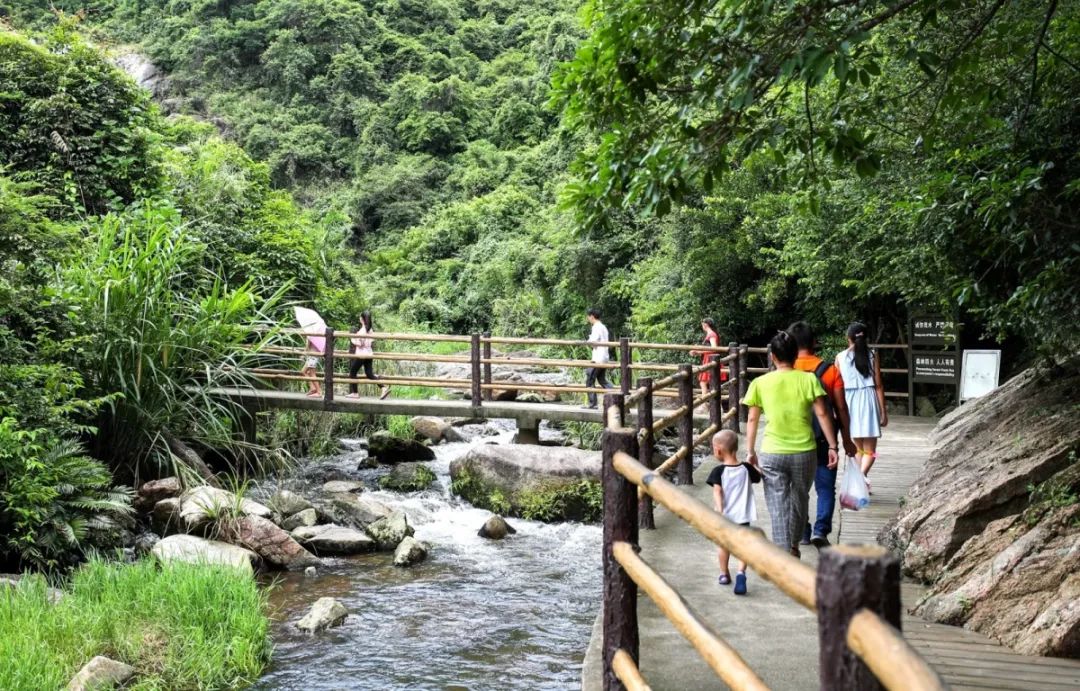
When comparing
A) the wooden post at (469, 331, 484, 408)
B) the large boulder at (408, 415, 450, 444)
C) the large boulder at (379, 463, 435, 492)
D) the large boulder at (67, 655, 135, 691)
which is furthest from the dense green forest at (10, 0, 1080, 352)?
the large boulder at (379, 463, 435, 492)

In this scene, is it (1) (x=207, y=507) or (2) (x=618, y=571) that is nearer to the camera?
(2) (x=618, y=571)

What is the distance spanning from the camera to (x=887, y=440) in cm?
1096

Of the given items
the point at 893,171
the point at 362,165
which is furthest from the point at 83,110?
the point at 362,165

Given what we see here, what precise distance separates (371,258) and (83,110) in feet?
60.4

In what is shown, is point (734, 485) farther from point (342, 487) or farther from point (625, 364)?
point (342, 487)

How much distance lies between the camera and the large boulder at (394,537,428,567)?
28.7ft

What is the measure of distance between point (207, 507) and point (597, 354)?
5655 mm

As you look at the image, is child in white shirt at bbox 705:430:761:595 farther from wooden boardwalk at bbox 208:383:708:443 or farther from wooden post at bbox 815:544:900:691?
wooden boardwalk at bbox 208:383:708:443

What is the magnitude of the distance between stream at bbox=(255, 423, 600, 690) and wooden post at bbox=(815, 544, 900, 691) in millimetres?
4654

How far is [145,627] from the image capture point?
602 cm

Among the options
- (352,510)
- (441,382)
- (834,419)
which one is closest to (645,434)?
(834,419)

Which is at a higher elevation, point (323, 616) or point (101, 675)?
point (101, 675)

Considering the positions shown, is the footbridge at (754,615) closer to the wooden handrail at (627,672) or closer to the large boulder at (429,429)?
the wooden handrail at (627,672)

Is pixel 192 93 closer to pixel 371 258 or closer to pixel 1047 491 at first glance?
pixel 371 258
